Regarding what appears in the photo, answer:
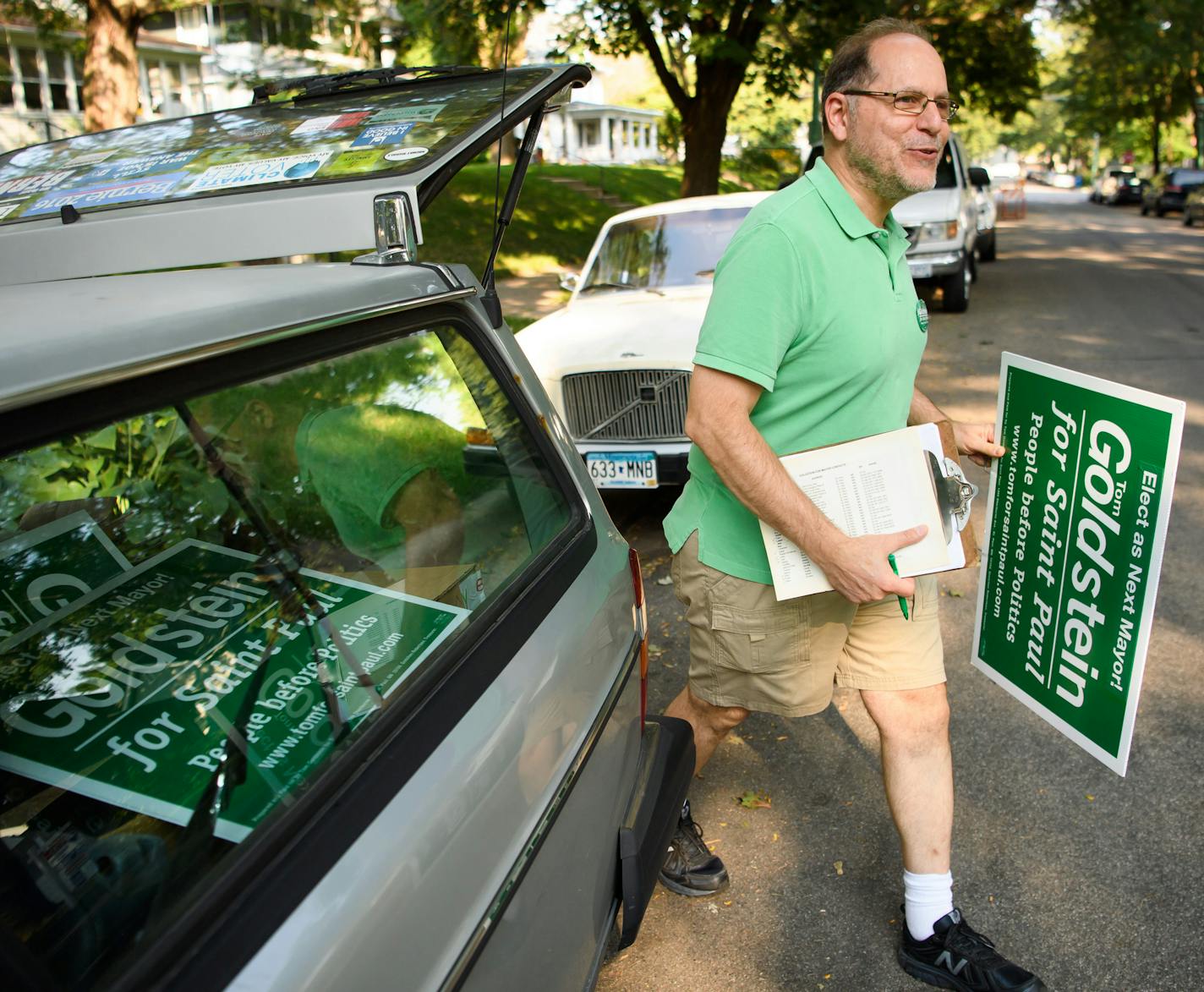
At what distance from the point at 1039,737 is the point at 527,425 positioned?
2.44 meters

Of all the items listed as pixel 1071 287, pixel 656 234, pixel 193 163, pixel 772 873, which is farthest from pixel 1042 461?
pixel 1071 287

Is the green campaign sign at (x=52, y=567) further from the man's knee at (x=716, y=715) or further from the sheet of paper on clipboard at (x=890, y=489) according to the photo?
the man's knee at (x=716, y=715)

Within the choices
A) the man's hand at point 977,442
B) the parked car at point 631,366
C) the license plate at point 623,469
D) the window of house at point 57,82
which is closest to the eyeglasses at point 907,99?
the man's hand at point 977,442

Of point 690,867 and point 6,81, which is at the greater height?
point 6,81

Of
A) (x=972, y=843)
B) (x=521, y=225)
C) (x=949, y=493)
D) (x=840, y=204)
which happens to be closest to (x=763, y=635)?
(x=949, y=493)

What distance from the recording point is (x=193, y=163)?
234 centimetres

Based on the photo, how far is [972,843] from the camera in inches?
120

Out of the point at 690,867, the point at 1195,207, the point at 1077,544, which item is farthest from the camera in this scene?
the point at 1195,207

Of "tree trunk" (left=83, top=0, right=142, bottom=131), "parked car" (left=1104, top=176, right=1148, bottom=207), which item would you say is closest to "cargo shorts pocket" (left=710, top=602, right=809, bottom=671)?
"tree trunk" (left=83, top=0, right=142, bottom=131)

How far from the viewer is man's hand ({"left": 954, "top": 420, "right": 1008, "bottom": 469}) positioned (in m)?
2.76

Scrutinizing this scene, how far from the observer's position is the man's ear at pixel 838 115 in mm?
2314

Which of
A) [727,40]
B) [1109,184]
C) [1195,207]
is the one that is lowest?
[1109,184]

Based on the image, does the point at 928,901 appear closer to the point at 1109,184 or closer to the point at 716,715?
the point at 716,715

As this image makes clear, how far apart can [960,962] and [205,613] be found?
1.93 m
